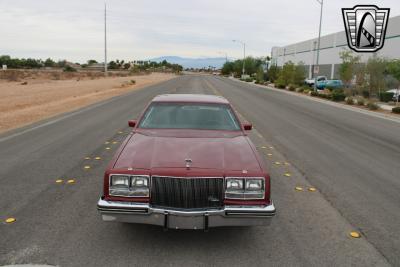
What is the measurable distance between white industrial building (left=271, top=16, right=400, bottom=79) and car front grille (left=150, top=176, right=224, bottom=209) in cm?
4223

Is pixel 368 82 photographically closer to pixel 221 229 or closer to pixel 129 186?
pixel 221 229

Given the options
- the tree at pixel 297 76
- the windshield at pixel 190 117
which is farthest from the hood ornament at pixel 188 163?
the tree at pixel 297 76

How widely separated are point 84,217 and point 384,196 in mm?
4809

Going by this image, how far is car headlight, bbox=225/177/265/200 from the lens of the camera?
12.5 ft

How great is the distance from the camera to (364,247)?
13.8 feet

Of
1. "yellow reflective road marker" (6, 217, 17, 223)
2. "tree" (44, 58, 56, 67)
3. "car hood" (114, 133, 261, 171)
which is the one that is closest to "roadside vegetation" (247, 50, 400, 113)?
"car hood" (114, 133, 261, 171)

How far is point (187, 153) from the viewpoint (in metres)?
4.20

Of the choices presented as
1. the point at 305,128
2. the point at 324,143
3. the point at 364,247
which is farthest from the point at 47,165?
the point at 305,128

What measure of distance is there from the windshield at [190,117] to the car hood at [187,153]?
20.6 inches

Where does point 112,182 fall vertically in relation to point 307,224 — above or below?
above

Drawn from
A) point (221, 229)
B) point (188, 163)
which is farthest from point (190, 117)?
point (221, 229)

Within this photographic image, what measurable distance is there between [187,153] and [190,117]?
137 centimetres

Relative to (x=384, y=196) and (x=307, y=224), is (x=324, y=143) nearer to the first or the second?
(x=384, y=196)

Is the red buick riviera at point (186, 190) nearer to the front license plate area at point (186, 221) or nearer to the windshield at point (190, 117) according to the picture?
the front license plate area at point (186, 221)
